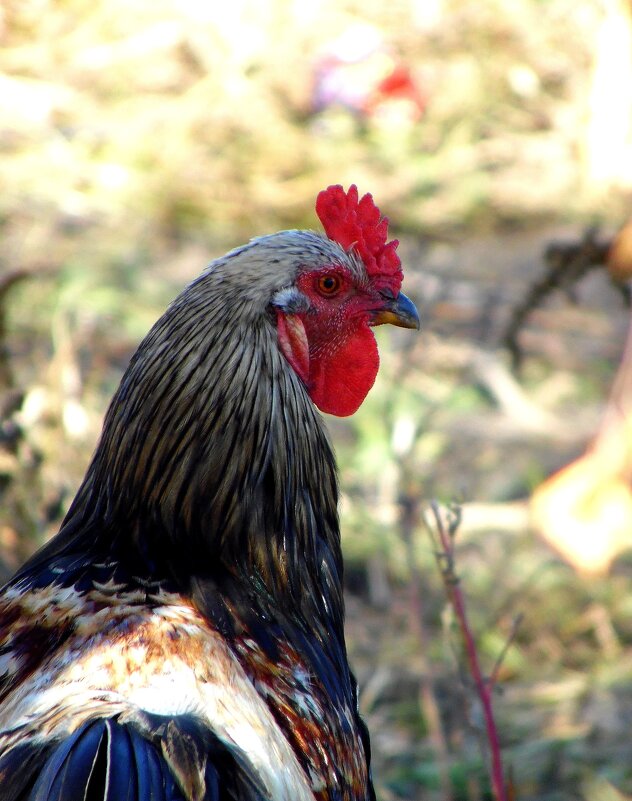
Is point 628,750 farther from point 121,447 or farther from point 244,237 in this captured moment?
point 244,237

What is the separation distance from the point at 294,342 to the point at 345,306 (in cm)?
24

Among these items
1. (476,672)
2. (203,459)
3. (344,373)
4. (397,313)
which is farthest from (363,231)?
(476,672)

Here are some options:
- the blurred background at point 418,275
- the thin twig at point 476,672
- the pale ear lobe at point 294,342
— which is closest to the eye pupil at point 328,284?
the pale ear lobe at point 294,342

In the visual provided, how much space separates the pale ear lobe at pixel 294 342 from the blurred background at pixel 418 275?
82 centimetres

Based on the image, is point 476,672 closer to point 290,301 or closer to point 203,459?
point 203,459

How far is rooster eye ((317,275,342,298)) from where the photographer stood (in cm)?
237

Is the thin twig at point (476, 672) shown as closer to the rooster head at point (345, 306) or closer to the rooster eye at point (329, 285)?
the rooster head at point (345, 306)

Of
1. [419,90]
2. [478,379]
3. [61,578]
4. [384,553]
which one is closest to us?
[61,578]

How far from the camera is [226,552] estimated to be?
215 cm

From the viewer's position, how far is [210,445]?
6.90 feet

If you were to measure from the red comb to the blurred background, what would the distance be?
0.88 metres

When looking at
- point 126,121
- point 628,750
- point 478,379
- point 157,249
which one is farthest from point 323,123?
point 628,750

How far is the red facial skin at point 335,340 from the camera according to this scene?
2.30 m

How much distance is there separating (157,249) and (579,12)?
167 inches
